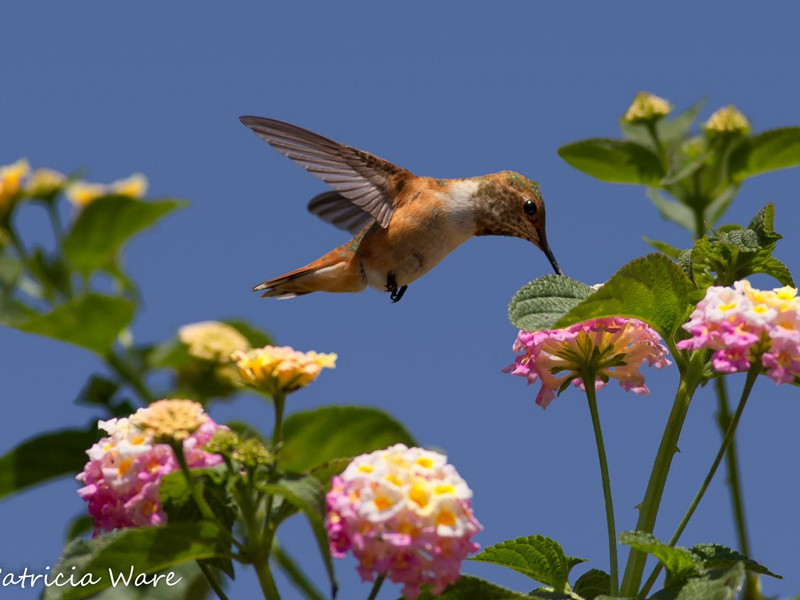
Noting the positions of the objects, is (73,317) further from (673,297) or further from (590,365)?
(673,297)

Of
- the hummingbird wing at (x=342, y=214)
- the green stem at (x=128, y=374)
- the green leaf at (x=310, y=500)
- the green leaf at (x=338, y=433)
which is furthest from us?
the hummingbird wing at (x=342, y=214)

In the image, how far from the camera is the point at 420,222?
12.4ft

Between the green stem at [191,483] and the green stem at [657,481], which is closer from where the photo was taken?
the green stem at [191,483]

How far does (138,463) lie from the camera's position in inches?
79.8

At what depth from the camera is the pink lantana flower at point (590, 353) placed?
2215 mm

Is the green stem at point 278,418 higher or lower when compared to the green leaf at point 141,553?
higher

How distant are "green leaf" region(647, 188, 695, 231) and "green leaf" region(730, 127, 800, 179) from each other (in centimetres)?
19

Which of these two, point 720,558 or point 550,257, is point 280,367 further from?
point 550,257

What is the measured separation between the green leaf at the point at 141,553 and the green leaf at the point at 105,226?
1.15 meters

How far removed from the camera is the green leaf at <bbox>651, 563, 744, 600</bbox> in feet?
5.87

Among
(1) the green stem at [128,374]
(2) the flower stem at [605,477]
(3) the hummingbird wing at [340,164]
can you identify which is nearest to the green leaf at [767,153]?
(3) the hummingbird wing at [340,164]

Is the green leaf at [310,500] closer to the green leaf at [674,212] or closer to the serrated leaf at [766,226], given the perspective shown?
the serrated leaf at [766,226]

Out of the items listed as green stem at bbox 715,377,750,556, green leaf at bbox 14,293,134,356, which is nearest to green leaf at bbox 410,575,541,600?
green stem at bbox 715,377,750,556

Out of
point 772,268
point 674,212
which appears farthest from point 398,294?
point 772,268
